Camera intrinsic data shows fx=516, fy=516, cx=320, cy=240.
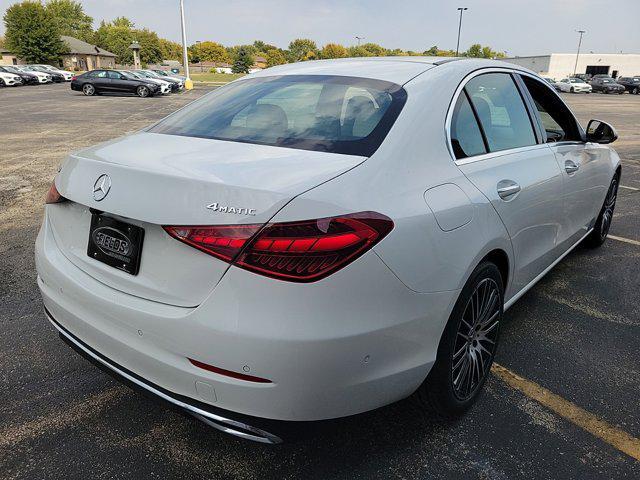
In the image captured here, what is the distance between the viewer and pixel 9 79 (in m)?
39.3

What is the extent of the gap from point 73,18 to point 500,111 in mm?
136485

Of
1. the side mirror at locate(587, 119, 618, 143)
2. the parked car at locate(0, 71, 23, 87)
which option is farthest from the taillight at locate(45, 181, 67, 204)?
the parked car at locate(0, 71, 23, 87)

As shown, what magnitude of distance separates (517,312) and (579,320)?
0.41 meters

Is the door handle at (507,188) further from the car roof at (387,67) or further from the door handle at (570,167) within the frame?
the door handle at (570,167)

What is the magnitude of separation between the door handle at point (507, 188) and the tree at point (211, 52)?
150 metres

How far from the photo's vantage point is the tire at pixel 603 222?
4.80 meters

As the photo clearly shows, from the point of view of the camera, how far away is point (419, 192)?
197cm

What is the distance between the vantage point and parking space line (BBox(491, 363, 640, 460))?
2334 millimetres

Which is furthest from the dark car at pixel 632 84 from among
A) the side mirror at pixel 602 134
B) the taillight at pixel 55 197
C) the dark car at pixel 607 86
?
the taillight at pixel 55 197

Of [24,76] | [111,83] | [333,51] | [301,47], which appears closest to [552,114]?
[111,83]

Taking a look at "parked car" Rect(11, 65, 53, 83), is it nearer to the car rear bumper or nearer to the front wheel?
the front wheel

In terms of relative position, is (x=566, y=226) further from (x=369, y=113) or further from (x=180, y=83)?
(x=180, y=83)

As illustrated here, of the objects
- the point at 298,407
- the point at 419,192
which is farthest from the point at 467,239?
the point at 298,407

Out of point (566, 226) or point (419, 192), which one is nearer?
point (419, 192)
